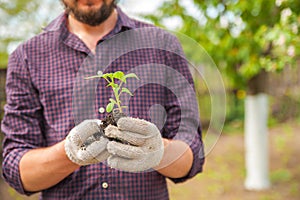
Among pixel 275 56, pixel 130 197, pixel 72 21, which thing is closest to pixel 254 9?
pixel 275 56

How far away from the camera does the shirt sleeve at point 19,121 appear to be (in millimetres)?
1720

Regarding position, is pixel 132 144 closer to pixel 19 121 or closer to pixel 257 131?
pixel 19 121

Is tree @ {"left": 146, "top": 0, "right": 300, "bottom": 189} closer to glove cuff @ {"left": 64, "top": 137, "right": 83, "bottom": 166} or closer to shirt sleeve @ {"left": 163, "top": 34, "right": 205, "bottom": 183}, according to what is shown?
shirt sleeve @ {"left": 163, "top": 34, "right": 205, "bottom": 183}

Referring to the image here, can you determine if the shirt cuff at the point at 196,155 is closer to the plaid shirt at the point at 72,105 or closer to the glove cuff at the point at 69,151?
the plaid shirt at the point at 72,105

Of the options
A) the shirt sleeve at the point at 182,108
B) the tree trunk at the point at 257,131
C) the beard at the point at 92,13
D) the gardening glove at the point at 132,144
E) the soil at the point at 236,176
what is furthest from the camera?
the soil at the point at 236,176

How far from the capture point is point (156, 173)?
1.75 metres

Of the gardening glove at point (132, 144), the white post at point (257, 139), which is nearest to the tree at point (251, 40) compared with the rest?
the white post at point (257, 139)

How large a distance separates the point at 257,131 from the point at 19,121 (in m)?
3.88

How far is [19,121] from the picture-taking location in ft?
5.71

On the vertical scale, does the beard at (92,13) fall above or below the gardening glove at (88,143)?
above

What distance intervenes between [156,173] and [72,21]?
0.73 metres

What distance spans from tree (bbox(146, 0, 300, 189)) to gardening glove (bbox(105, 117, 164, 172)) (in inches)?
91.9

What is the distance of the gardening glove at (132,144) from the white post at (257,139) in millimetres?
4034

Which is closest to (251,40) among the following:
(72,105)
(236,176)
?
(236,176)
